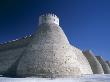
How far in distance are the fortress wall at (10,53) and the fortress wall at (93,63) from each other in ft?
38.4

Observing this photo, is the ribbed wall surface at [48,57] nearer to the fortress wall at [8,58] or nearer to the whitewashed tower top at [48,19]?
the whitewashed tower top at [48,19]

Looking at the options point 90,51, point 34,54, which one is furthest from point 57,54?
point 90,51

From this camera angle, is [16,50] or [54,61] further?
[16,50]

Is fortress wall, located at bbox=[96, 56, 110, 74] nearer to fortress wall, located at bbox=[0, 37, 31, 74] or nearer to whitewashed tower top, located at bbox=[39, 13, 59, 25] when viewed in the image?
whitewashed tower top, located at bbox=[39, 13, 59, 25]

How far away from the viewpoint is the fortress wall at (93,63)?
35.4 m

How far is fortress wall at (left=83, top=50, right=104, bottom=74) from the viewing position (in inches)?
1395

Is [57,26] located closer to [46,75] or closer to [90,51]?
[46,75]

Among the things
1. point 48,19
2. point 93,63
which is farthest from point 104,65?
point 48,19

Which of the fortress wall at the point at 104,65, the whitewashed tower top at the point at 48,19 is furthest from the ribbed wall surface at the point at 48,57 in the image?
the fortress wall at the point at 104,65

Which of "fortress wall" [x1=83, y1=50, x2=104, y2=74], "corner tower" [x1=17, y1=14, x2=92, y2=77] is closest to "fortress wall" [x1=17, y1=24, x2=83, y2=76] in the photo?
"corner tower" [x1=17, y1=14, x2=92, y2=77]

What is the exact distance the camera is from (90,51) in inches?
1496

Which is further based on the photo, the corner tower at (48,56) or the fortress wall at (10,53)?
the fortress wall at (10,53)

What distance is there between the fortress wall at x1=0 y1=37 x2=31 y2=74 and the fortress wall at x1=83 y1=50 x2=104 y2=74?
11693mm

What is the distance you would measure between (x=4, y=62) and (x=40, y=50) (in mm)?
7895
